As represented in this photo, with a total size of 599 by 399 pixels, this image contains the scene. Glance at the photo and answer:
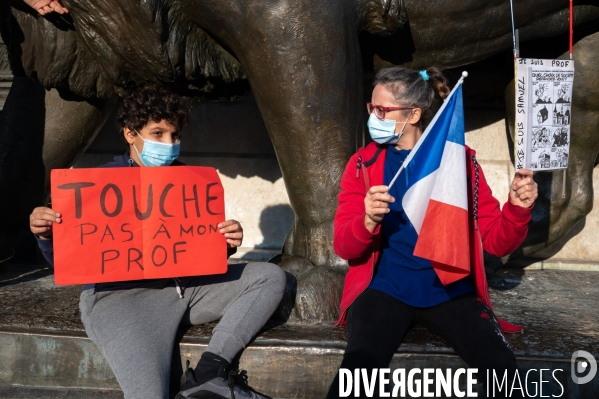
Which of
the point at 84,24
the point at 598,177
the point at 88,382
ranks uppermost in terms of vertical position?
the point at 84,24

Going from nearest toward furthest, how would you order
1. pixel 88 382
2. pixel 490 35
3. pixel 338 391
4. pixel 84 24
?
pixel 338 391
pixel 88 382
pixel 84 24
pixel 490 35

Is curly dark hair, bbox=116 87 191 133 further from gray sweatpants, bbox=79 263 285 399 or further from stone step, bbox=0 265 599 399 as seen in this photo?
stone step, bbox=0 265 599 399

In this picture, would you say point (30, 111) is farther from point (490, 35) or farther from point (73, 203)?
point (490, 35)

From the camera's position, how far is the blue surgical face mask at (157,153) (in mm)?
2799

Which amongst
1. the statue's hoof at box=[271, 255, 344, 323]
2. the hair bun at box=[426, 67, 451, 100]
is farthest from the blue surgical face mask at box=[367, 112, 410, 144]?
the statue's hoof at box=[271, 255, 344, 323]

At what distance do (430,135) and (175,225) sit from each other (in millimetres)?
855

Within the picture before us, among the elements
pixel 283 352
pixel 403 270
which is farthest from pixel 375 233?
pixel 283 352

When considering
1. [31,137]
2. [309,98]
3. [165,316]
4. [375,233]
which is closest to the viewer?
[375,233]

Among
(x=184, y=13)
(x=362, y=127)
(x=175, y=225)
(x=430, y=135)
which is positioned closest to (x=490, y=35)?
(x=362, y=127)

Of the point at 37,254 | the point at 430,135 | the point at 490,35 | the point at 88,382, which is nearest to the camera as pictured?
the point at 430,135

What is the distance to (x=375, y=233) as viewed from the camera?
2.59m

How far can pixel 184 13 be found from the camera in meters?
2.93

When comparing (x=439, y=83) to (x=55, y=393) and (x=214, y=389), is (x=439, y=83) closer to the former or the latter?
(x=214, y=389)

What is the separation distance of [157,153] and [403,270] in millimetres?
893
